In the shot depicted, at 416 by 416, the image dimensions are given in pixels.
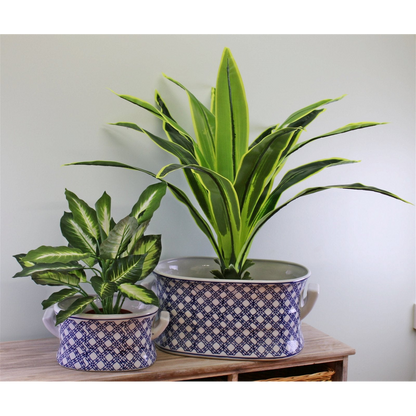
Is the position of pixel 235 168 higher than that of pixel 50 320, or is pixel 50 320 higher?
pixel 235 168

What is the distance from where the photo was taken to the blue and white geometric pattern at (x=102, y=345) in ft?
2.33

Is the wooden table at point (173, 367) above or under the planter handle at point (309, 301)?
under

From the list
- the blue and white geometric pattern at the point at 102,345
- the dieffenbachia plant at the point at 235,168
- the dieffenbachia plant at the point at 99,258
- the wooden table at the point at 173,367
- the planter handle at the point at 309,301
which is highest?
the dieffenbachia plant at the point at 235,168

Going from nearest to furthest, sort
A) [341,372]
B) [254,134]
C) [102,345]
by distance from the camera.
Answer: [102,345], [341,372], [254,134]

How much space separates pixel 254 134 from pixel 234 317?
1.81 feet

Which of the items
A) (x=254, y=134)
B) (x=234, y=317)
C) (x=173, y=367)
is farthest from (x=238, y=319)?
(x=254, y=134)

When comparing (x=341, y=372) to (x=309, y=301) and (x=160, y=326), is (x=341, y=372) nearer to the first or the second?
(x=309, y=301)

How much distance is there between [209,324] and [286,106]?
0.69m

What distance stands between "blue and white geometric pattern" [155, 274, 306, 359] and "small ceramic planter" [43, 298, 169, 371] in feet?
0.36

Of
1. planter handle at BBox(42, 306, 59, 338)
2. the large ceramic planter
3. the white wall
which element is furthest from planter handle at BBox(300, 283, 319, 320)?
planter handle at BBox(42, 306, 59, 338)

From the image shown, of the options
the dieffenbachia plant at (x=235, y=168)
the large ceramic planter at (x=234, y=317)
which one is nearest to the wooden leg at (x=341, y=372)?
the large ceramic planter at (x=234, y=317)

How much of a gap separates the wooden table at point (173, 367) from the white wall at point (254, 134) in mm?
130

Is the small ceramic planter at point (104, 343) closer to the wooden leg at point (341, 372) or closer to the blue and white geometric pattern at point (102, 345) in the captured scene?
the blue and white geometric pattern at point (102, 345)

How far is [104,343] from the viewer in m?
0.71
